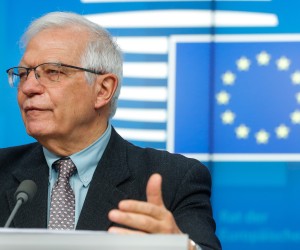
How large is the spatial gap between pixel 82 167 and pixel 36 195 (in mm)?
146

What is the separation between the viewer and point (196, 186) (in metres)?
2.12

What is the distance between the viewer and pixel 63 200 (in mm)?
2062

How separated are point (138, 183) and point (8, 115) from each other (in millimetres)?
1171

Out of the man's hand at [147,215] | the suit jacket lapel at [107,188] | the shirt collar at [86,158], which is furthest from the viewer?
the shirt collar at [86,158]

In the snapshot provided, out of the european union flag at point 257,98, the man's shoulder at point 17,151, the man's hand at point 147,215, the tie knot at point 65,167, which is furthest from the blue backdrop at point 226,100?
the man's hand at point 147,215

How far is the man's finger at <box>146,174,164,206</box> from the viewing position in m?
1.46

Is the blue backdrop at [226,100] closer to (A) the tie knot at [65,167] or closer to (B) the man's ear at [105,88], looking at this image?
(B) the man's ear at [105,88]

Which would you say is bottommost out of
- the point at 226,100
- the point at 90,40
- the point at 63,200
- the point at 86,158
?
the point at 63,200

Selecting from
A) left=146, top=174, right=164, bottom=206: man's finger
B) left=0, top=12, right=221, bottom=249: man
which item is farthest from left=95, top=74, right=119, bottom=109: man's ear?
left=146, top=174, right=164, bottom=206: man's finger

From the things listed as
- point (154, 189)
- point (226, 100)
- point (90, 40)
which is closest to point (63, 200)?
point (90, 40)

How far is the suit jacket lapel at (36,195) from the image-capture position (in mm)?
2045

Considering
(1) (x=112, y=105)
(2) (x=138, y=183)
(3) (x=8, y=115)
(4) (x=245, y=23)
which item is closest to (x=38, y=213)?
(2) (x=138, y=183)

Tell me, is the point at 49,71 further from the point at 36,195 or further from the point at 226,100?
the point at 226,100

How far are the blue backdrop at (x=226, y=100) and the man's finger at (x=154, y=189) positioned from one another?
1540mm
